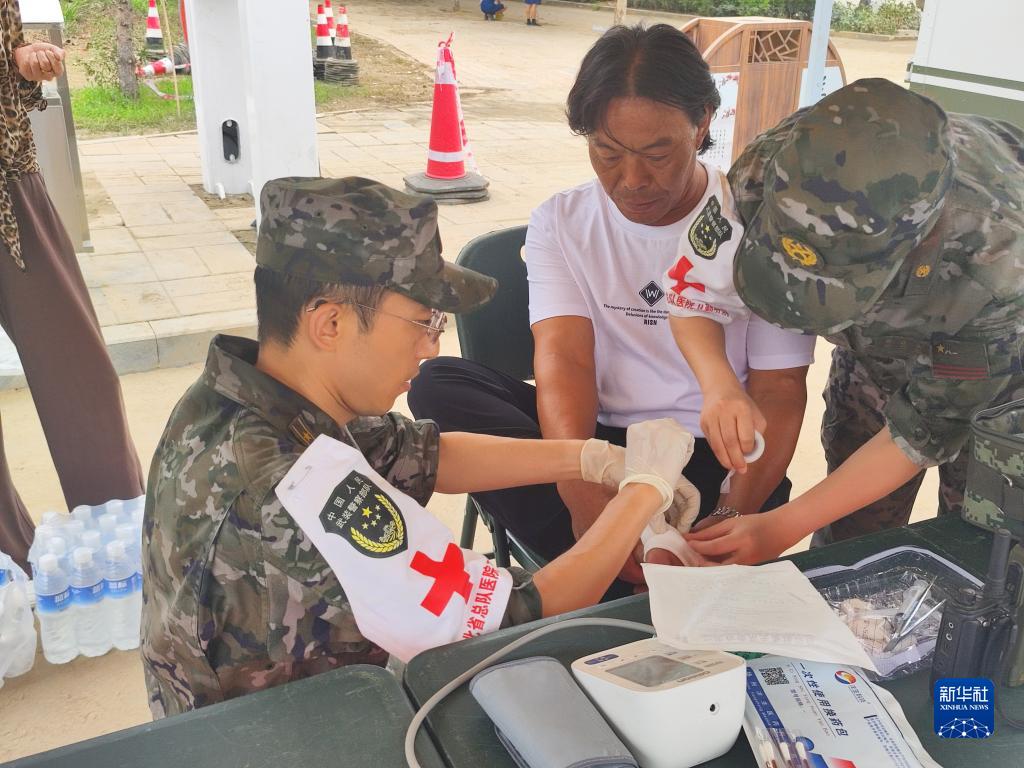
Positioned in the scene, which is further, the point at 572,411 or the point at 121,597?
the point at 121,597

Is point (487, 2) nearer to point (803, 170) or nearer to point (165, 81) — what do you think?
point (165, 81)

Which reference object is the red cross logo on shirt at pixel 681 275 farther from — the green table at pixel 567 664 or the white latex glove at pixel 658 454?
the green table at pixel 567 664

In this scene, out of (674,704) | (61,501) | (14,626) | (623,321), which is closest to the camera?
(674,704)

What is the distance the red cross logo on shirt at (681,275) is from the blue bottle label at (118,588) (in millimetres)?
1542

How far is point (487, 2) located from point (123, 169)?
1008cm

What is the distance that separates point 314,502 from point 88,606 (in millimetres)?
1536

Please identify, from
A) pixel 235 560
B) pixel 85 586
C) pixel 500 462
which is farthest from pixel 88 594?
pixel 235 560

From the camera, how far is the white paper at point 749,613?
1.01 meters

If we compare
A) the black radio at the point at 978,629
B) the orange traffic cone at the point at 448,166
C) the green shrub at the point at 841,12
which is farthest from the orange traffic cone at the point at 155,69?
the black radio at the point at 978,629

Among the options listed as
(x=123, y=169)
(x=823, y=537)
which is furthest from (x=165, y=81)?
(x=823, y=537)

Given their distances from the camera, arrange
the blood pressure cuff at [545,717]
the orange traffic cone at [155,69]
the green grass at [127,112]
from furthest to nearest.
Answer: the orange traffic cone at [155,69]
the green grass at [127,112]
the blood pressure cuff at [545,717]

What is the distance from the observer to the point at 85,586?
89.1 inches

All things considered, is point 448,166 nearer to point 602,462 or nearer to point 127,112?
point 127,112

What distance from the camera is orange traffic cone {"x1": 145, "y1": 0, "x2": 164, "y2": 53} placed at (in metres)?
9.72
